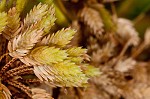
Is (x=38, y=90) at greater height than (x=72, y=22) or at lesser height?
lesser

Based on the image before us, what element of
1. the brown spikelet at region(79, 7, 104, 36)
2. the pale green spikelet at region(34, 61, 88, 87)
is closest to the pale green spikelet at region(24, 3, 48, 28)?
the pale green spikelet at region(34, 61, 88, 87)

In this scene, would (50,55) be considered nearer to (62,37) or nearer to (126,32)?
(62,37)

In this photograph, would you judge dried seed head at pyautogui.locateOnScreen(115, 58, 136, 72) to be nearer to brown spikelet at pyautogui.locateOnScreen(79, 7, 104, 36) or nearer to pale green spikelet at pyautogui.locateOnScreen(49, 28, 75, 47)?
brown spikelet at pyautogui.locateOnScreen(79, 7, 104, 36)

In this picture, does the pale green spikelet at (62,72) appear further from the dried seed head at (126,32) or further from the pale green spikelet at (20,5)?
the dried seed head at (126,32)

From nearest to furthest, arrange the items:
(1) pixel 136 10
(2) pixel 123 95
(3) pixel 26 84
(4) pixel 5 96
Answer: (4) pixel 5 96
(3) pixel 26 84
(2) pixel 123 95
(1) pixel 136 10

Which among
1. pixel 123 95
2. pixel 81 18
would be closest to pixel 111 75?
pixel 123 95

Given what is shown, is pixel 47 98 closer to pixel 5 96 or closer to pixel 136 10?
pixel 5 96
